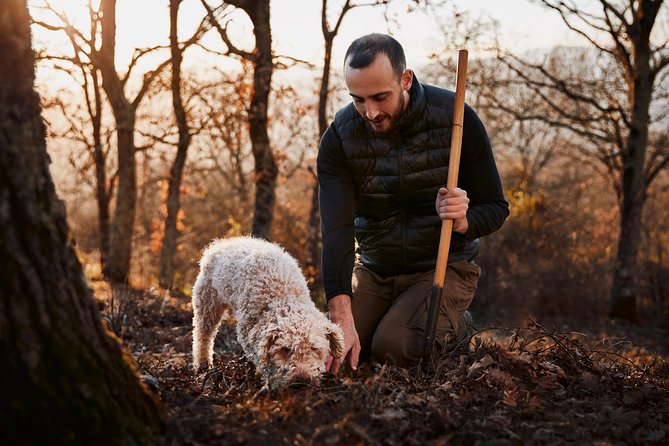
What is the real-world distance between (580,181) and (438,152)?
69.5ft

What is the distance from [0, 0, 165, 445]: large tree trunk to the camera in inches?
78.0

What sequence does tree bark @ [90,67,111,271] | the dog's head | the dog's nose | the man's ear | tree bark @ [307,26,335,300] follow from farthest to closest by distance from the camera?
tree bark @ [90,67,111,271], tree bark @ [307,26,335,300], the man's ear, the dog's head, the dog's nose

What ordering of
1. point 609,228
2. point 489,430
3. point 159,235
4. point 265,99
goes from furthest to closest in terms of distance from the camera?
point 609,228
point 159,235
point 265,99
point 489,430

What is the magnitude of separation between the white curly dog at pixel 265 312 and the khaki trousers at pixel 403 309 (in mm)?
520

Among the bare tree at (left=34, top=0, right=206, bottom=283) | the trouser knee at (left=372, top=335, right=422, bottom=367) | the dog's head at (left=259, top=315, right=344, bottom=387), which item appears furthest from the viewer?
the bare tree at (left=34, top=0, right=206, bottom=283)

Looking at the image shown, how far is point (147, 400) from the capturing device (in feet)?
7.60

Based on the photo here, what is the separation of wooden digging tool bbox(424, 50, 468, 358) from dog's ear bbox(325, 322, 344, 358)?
0.60 m

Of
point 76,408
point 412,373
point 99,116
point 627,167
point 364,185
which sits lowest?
point 412,373

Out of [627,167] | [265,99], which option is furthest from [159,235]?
[627,167]

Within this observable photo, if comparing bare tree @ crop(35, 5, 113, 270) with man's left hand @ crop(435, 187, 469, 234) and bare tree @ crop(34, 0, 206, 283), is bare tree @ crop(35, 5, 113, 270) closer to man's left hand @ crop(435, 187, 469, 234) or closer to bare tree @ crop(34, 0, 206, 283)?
bare tree @ crop(34, 0, 206, 283)

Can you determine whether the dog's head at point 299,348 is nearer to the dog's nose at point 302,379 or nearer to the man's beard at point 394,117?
the dog's nose at point 302,379

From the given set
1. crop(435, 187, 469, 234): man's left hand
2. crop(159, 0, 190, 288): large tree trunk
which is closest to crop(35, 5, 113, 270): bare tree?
crop(159, 0, 190, 288): large tree trunk

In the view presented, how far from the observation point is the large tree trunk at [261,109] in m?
10.0

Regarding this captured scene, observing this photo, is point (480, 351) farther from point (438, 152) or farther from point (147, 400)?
point (147, 400)
